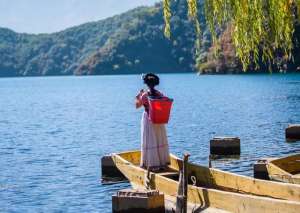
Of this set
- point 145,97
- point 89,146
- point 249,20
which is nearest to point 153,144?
point 145,97

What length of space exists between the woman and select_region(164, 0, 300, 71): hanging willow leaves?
400cm

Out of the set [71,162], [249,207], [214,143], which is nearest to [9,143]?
[71,162]

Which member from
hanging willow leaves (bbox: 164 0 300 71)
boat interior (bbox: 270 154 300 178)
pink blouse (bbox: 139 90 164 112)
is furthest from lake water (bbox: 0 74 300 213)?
hanging willow leaves (bbox: 164 0 300 71)

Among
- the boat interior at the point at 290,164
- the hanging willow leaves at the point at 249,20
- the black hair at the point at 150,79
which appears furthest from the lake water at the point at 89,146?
the hanging willow leaves at the point at 249,20

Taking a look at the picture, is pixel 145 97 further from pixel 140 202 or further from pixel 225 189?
pixel 140 202

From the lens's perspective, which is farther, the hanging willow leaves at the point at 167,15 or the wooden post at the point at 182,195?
the wooden post at the point at 182,195

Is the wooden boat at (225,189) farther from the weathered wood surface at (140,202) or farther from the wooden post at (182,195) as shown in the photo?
the weathered wood surface at (140,202)

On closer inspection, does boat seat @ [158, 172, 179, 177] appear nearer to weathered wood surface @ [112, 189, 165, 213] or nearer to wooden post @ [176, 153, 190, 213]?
weathered wood surface @ [112, 189, 165, 213]

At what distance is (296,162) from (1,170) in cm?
1535

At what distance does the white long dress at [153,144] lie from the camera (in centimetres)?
1822

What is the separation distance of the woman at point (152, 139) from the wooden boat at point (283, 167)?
3.37 metres

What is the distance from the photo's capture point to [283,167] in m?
21.0

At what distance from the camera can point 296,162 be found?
2138 centimetres

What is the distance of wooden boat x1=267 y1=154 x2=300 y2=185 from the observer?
19.5 metres
